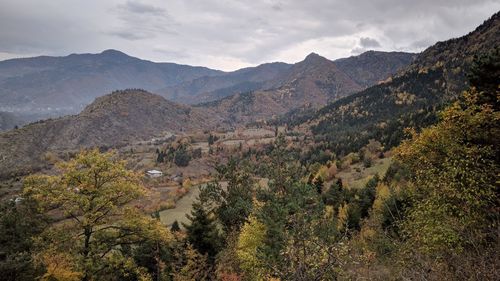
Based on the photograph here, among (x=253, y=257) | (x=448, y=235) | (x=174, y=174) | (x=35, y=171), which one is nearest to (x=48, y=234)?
(x=253, y=257)

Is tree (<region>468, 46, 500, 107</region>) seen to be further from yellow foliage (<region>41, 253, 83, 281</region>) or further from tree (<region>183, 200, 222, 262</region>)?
yellow foliage (<region>41, 253, 83, 281</region>)

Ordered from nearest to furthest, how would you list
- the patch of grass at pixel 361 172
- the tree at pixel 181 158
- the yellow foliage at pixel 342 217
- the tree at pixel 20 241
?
1. the tree at pixel 20 241
2. the yellow foliage at pixel 342 217
3. the patch of grass at pixel 361 172
4. the tree at pixel 181 158

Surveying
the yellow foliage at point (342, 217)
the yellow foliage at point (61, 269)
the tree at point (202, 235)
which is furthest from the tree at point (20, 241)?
the yellow foliage at point (342, 217)

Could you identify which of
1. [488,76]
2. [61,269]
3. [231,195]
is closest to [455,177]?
[488,76]

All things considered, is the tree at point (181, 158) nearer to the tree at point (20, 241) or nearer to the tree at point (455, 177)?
the tree at point (20, 241)

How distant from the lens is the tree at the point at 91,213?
20406 mm

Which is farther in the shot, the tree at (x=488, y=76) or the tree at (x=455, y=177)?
the tree at (x=488, y=76)

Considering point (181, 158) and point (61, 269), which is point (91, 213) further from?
point (181, 158)

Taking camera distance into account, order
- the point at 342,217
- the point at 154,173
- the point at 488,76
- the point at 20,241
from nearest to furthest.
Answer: the point at 488,76, the point at 20,241, the point at 342,217, the point at 154,173

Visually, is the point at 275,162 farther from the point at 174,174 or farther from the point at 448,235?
the point at 174,174

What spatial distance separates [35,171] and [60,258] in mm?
167302

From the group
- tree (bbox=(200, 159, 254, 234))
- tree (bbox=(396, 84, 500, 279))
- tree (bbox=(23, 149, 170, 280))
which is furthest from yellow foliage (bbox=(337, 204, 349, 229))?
tree (bbox=(23, 149, 170, 280))

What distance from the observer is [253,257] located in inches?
1147

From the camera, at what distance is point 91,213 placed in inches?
818
